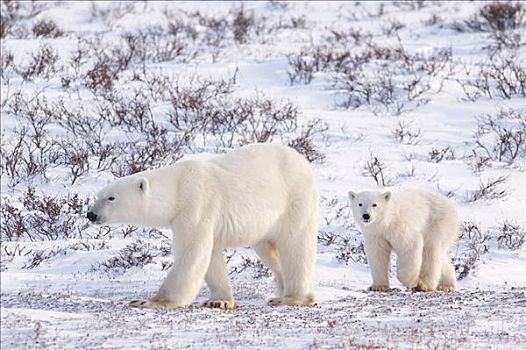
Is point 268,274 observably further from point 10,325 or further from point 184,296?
point 10,325

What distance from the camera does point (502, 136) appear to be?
1266cm

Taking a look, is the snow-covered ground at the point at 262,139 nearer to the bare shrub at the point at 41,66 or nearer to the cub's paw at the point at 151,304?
the bare shrub at the point at 41,66

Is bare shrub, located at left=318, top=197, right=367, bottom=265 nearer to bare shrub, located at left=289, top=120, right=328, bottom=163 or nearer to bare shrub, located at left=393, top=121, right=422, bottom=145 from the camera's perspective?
bare shrub, located at left=289, top=120, right=328, bottom=163

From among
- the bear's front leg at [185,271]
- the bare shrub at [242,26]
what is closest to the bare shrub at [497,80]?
the bare shrub at [242,26]

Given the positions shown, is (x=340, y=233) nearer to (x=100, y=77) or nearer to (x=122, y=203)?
(x=122, y=203)

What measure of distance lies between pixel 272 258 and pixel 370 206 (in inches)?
41.4

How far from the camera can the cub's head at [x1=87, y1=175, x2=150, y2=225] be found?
691 cm

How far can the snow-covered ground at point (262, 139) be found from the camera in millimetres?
6453

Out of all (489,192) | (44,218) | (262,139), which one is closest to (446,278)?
(489,192)

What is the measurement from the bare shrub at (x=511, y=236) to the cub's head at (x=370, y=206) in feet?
6.09

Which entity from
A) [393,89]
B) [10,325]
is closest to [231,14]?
[393,89]

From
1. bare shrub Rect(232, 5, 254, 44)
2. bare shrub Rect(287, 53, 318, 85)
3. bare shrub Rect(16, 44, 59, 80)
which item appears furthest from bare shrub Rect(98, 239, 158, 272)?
bare shrub Rect(232, 5, 254, 44)

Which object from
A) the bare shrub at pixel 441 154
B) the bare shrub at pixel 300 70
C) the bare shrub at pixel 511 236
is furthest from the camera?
the bare shrub at pixel 300 70

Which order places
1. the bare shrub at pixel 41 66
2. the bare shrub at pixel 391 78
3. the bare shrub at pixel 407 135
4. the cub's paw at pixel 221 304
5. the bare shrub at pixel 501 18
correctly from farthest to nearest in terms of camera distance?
the bare shrub at pixel 501 18 → the bare shrub at pixel 41 66 → the bare shrub at pixel 391 78 → the bare shrub at pixel 407 135 → the cub's paw at pixel 221 304
